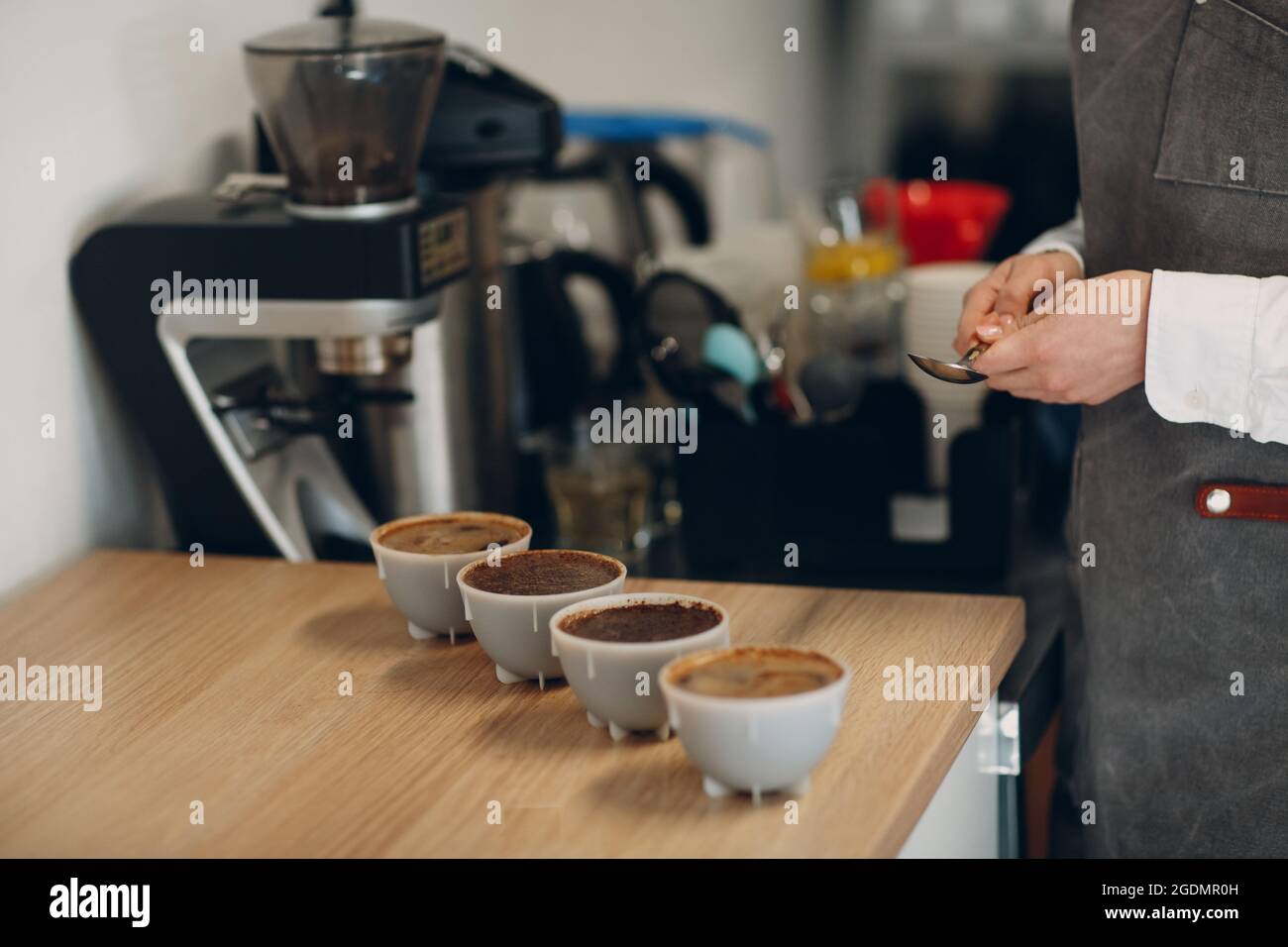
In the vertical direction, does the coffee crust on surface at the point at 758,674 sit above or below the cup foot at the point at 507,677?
above

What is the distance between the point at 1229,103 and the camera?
111 cm

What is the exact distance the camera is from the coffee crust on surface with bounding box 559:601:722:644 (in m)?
0.93

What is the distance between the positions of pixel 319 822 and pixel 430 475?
0.60 metres

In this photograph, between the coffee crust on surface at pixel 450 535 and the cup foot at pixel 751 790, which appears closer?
the cup foot at pixel 751 790

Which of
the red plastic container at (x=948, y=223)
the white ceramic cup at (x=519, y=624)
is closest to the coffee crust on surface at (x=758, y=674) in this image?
the white ceramic cup at (x=519, y=624)

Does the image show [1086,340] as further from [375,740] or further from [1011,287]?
[375,740]

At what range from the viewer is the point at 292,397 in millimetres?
1323

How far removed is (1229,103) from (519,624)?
64 cm

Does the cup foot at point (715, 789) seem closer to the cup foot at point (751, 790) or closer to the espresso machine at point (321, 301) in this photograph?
the cup foot at point (751, 790)

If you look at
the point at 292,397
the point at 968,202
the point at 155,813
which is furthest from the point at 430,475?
the point at 968,202

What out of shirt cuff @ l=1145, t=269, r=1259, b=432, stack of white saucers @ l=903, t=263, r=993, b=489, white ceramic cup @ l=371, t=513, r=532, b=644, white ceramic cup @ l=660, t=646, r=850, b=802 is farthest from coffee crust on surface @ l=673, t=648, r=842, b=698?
stack of white saucers @ l=903, t=263, r=993, b=489

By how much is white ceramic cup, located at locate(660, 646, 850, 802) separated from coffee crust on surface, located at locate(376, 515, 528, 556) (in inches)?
11.2

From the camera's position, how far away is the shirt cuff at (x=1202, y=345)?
1.03m

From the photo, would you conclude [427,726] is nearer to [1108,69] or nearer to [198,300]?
[198,300]
